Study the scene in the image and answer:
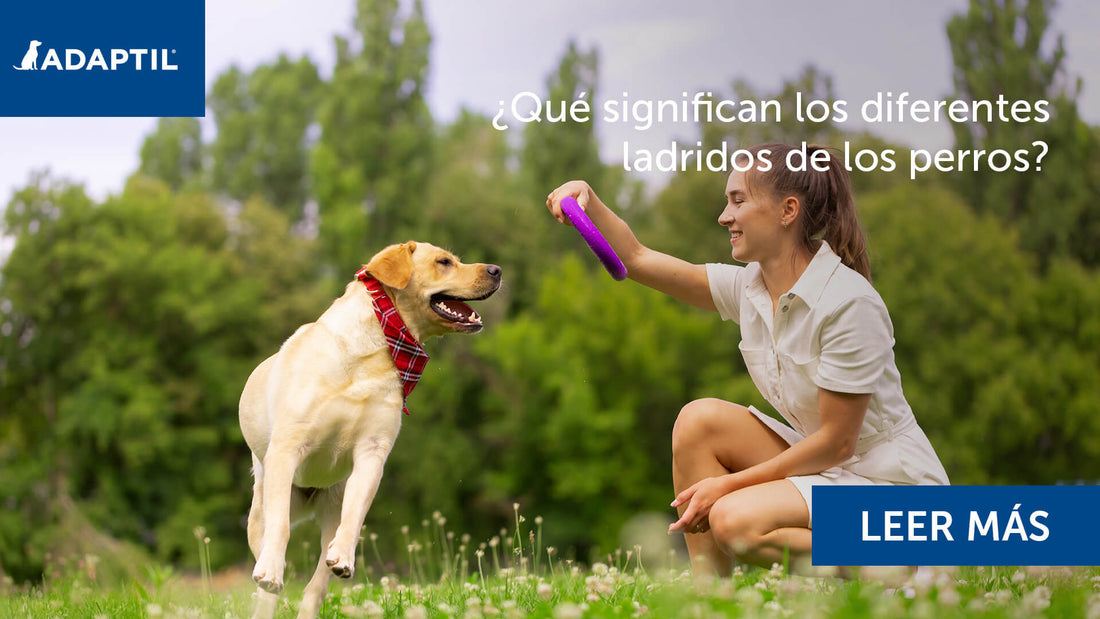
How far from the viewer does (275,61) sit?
48.8 metres

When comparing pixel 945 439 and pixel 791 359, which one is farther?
pixel 945 439

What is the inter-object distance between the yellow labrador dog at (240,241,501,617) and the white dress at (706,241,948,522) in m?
1.44

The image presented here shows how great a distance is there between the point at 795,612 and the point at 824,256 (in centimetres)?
176

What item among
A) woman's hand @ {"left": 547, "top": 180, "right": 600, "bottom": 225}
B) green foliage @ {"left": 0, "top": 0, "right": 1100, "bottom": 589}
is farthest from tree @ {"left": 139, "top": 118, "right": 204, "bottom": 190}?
woman's hand @ {"left": 547, "top": 180, "right": 600, "bottom": 225}

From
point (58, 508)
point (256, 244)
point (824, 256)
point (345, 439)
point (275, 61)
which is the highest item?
point (275, 61)

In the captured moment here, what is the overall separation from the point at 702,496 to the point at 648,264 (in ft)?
4.23

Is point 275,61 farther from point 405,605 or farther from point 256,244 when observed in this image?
point 405,605

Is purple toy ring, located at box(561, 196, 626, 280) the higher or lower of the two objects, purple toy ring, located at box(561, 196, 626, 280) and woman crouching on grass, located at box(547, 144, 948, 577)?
the higher

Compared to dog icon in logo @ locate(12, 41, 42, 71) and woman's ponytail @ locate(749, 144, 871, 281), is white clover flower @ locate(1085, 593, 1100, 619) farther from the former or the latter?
dog icon in logo @ locate(12, 41, 42, 71)

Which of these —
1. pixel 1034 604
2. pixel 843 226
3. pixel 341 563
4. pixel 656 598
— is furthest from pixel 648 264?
pixel 1034 604

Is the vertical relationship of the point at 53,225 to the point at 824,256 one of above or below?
above

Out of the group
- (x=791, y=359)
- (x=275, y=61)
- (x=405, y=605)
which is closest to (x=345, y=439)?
(x=405, y=605)

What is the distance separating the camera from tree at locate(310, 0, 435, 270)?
120 ft

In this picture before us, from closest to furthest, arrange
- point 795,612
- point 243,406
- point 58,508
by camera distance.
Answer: point 795,612
point 243,406
point 58,508
